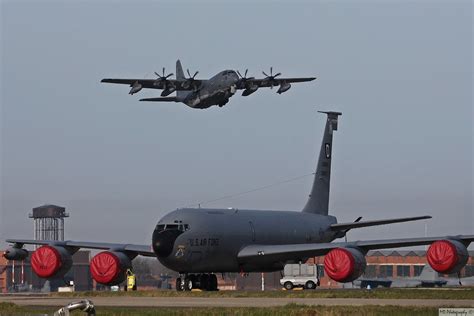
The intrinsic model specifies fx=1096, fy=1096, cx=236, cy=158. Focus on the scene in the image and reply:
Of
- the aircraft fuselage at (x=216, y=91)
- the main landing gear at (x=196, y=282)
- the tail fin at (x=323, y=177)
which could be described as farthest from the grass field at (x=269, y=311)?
the tail fin at (x=323, y=177)

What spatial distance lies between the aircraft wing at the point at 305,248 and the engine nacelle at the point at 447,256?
2.95 m

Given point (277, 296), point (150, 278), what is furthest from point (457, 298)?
point (150, 278)

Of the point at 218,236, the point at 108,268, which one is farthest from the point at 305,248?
the point at 108,268

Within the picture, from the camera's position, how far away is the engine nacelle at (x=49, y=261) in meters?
65.9

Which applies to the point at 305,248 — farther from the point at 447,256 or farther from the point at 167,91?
the point at 167,91

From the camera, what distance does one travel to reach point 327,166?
281 ft

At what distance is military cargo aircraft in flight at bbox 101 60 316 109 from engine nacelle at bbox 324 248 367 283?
18880mm

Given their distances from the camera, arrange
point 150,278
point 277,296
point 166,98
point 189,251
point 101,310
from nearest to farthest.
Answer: point 101,310 < point 277,296 < point 189,251 < point 166,98 < point 150,278

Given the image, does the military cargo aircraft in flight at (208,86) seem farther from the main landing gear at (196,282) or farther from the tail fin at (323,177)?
the main landing gear at (196,282)

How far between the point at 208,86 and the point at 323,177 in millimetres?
13102

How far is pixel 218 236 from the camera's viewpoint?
66125 millimetres

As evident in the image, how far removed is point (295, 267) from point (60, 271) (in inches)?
567

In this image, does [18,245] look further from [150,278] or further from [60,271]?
[150,278]

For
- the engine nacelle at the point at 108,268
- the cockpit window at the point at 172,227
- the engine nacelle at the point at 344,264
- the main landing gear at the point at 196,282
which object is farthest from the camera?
the main landing gear at the point at 196,282
